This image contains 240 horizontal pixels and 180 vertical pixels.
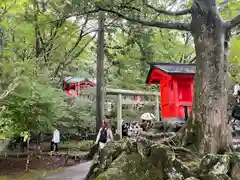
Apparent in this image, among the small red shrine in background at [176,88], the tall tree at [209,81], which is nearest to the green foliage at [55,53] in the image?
the small red shrine in background at [176,88]

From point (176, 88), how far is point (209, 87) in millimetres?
5918

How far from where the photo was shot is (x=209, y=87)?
5855 mm

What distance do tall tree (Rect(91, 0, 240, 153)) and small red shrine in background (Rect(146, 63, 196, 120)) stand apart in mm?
5395

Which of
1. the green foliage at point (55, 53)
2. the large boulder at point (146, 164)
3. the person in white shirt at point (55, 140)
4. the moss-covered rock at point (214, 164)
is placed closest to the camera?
the moss-covered rock at point (214, 164)

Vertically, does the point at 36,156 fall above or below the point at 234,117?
below

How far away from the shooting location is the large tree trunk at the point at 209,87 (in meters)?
5.70

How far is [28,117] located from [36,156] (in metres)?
3.05

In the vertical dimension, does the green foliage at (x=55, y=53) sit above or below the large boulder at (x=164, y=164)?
above

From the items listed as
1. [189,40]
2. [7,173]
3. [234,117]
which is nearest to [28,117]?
[7,173]

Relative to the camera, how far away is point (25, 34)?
46.7 feet

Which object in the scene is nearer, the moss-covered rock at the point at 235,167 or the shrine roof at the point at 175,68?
the moss-covered rock at the point at 235,167

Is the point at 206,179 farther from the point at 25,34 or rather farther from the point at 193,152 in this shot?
the point at 25,34

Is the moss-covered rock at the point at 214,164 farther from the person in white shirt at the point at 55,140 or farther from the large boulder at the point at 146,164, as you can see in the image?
the person in white shirt at the point at 55,140

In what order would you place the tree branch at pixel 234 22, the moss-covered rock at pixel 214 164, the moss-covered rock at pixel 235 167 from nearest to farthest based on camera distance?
1. the moss-covered rock at pixel 214 164
2. the moss-covered rock at pixel 235 167
3. the tree branch at pixel 234 22
